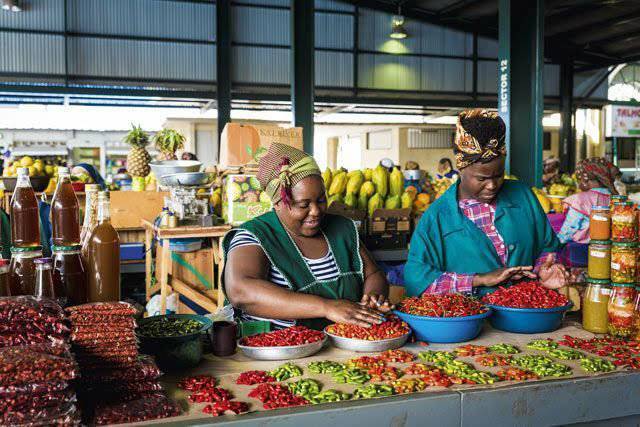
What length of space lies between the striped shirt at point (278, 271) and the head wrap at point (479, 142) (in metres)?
0.74

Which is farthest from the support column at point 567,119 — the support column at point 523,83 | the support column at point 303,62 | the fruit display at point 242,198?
the fruit display at point 242,198

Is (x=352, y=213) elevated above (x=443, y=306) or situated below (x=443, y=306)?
above

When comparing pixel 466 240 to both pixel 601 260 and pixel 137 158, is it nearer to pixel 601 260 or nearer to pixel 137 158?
pixel 601 260

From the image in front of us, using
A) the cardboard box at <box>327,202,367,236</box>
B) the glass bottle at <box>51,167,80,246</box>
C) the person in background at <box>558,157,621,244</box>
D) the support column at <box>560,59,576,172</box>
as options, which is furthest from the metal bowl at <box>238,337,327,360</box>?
the support column at <box>560,59,576,172</box>

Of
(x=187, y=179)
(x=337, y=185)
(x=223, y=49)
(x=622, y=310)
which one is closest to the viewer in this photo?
(x=622, y=310)

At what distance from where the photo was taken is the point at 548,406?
5.59 ft

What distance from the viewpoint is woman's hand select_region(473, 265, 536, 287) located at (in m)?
2.43

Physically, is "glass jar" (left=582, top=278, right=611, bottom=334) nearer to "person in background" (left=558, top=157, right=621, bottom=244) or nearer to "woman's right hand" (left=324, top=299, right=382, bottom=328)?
"woman's right hand" (left=324, top=299, right=382, bottom=328)

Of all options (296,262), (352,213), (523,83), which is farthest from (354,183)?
(296,262)

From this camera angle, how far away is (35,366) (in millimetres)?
1313

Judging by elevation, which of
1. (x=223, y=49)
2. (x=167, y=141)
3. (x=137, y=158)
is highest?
(x=223, y=49)

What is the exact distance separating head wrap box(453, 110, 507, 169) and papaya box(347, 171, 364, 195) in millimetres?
3323

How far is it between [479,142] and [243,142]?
3.15 m

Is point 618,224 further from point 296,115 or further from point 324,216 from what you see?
point 296,115
